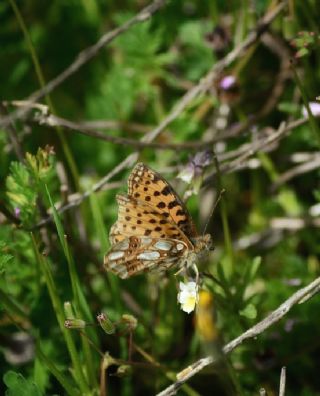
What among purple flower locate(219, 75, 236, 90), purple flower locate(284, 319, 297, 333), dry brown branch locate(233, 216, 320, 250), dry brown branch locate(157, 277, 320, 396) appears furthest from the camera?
dry brown branch locate(233, 216, 320, 250)

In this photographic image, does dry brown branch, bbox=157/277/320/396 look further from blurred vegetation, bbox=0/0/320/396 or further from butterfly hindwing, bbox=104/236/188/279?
butterfly hindwing, bbox=104/236/188/279

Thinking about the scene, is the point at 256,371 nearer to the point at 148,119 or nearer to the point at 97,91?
the point at 148,119

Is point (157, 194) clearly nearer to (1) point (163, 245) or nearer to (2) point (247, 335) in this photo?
(1) point (163, 245)

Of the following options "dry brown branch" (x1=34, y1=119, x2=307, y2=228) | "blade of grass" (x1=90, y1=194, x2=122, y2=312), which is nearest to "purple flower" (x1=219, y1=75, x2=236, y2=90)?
"dry brown branch" (x1=34, y1=119, x2=307, y2=228)

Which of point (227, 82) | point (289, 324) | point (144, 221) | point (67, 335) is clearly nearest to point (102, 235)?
point (144, 221)

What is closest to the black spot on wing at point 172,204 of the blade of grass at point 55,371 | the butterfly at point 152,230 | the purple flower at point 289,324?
the butterfly at point 152,230

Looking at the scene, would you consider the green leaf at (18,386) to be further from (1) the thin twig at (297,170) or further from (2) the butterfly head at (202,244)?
(1) the thin twig at (297,170)
